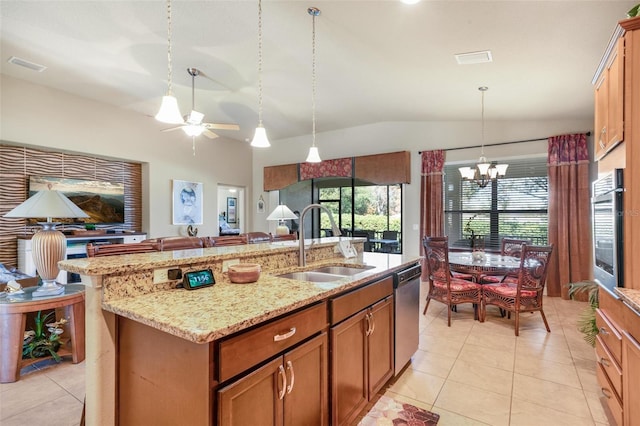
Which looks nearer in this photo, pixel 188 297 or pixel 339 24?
pixel 188 297

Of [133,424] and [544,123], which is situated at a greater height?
[544,123]

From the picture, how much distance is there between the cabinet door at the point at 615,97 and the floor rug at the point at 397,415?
197 centimetres

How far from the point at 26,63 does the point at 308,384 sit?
5.33m

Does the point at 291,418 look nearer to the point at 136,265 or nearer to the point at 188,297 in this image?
the point at 188,297

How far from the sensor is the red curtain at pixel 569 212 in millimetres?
4715

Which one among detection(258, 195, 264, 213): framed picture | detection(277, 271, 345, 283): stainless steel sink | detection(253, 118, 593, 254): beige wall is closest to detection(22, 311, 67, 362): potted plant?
detection(277, 271, 345, 283): stainless steel sink

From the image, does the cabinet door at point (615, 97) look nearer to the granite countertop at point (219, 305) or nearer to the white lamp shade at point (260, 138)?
the granite countertop at point (219, 305)

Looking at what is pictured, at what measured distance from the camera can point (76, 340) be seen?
274cm

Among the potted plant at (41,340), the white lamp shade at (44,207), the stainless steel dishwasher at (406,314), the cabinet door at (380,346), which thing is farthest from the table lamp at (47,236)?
the stainless steel dishwasher at (406,314)

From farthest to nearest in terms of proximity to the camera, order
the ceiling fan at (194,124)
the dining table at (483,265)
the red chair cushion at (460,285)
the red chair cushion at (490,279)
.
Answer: the red chair cushion at (490,279)
the ceiling fan at (194,124)
the red chair cushion at (460,285)
the dining table at (483,265)

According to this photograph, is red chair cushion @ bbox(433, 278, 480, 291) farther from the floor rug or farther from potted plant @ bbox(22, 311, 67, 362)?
potted plant @ bbox(22, 311, 67, 362)

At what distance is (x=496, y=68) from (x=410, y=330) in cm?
289

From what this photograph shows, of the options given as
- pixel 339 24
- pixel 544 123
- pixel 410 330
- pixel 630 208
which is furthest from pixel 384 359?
pixel 544 123

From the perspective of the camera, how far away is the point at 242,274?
69.1 inches
